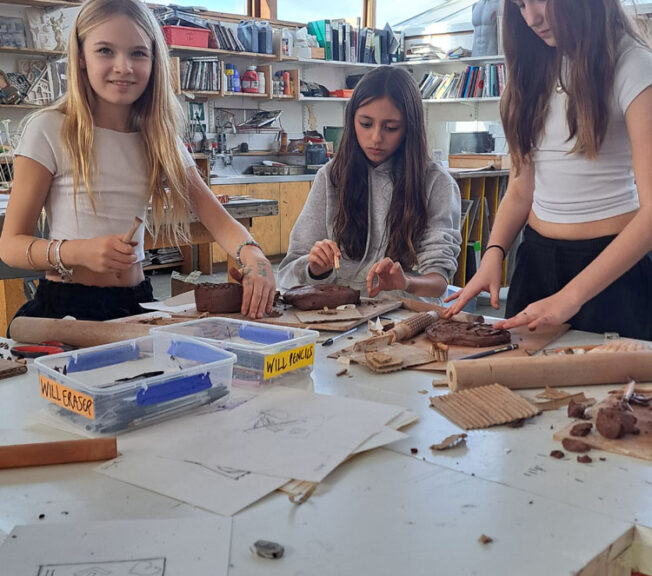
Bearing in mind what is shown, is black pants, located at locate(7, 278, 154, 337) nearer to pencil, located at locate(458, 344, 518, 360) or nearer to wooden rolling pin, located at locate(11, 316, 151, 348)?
wooden rolling pin, located at locate(11, 316, 151, 348)

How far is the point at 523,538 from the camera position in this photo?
2.36ft

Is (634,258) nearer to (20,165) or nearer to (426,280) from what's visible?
(426,280)

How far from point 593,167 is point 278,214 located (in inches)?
Result: 208

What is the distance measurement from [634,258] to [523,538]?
37.3 inches

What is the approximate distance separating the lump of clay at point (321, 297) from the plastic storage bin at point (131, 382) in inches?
20.2

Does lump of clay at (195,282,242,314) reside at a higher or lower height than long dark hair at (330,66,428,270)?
lower

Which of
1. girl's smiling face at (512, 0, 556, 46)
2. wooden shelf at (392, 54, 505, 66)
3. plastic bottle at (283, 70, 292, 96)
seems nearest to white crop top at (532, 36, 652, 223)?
girl's smiling face at (512, 0, 556, 46)

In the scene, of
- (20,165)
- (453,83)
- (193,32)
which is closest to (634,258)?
(20,165)

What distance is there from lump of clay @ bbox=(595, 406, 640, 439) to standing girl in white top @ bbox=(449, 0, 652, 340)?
455 millimetres

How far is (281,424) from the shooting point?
3.33ft

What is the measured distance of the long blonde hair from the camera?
5.58ft

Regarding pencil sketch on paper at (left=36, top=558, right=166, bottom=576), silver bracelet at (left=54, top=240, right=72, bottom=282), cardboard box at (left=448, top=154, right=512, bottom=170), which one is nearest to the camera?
pencil sketch on paper at (left=36, top=558, right=166, bottom=576)

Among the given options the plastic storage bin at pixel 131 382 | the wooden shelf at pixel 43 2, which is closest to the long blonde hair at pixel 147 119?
the plastic storage bin at pixel 131 382

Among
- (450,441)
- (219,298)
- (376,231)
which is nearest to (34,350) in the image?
(219,298)
